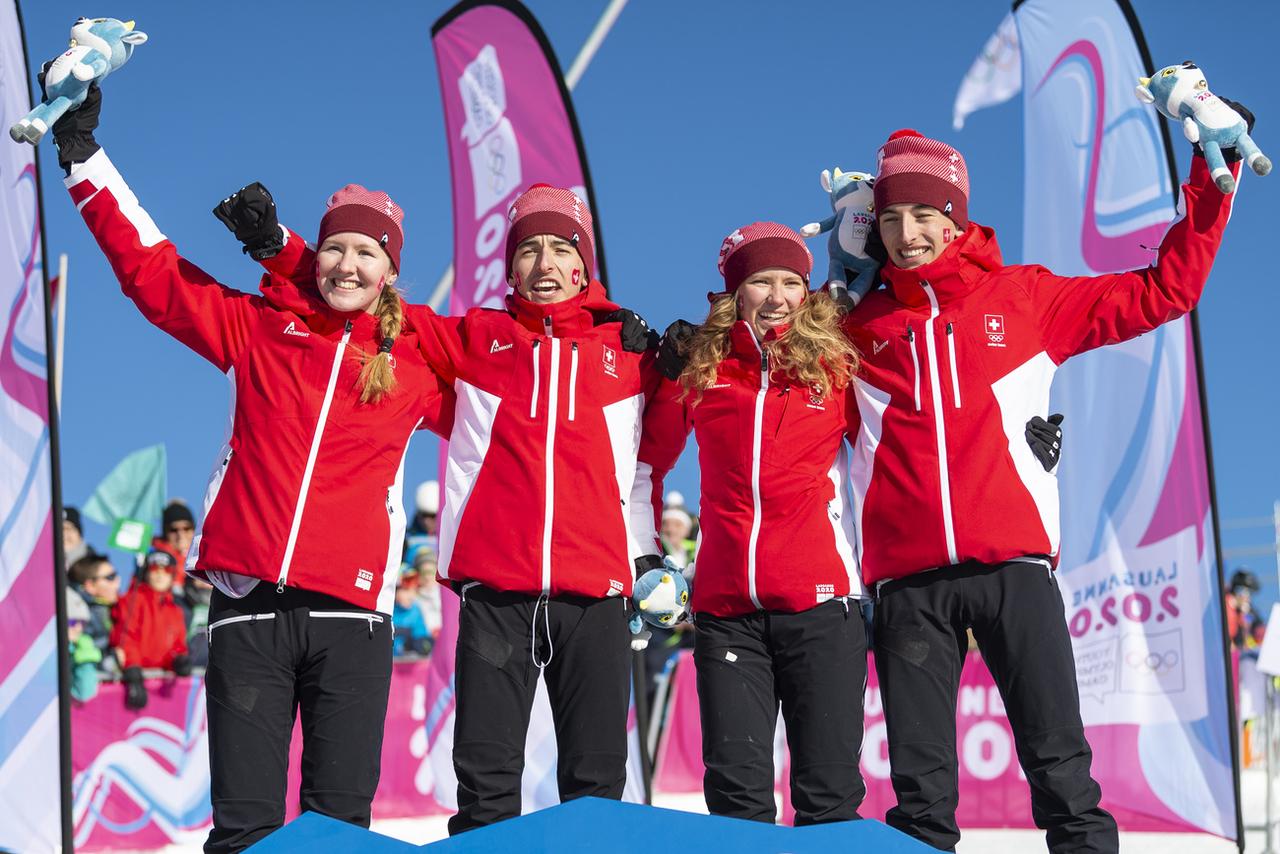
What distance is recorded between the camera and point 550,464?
12.6 ft

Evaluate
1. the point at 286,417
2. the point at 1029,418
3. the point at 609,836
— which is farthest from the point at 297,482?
the point at 1029,418

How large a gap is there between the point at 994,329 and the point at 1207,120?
2.62ft

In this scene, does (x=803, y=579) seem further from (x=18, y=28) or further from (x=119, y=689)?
Answer: (x=119, y=689)

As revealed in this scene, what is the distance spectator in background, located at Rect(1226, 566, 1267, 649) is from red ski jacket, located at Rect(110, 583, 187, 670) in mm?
9778

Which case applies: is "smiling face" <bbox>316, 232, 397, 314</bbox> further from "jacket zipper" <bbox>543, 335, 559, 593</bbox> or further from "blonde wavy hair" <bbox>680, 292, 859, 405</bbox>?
"blonde wavy hair" <bbox>680, 292, 859, 405</bbox>

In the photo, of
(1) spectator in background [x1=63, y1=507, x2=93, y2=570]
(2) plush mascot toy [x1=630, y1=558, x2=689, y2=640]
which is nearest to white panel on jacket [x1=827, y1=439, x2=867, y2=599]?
(2) plush mascot toy [x1=630, y1=558, x2=689, y2=640]

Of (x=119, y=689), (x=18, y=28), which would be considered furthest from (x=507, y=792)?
(x=119, y=689)

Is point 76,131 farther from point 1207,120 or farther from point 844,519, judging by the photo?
point 1207,120

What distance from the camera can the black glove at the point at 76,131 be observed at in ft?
12.3

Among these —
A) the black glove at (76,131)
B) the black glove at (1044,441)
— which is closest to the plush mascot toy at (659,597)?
the black glove at (1044,441)

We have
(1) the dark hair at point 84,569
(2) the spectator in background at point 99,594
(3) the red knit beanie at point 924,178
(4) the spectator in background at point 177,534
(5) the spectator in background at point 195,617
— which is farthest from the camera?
(4) the spectator in background at point 177,534

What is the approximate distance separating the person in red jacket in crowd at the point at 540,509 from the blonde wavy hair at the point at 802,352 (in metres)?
0.19

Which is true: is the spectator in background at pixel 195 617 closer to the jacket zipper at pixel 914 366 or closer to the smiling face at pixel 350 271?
the smiling face at pixel 350 271

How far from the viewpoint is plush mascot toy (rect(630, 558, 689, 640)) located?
3.94m
